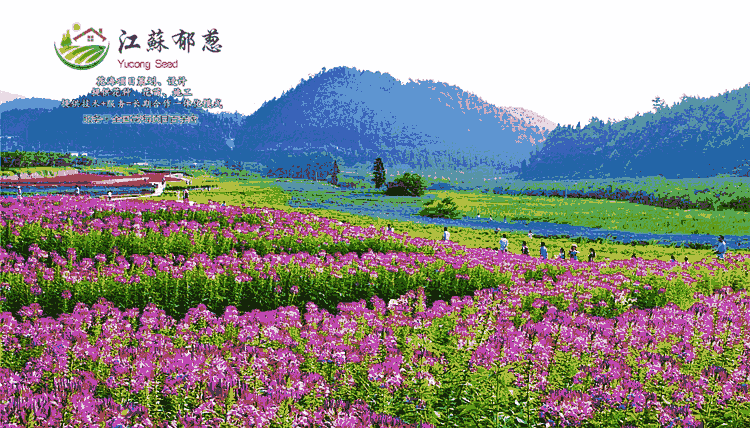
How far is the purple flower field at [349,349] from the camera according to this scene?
506 cm

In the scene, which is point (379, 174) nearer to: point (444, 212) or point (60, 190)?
point (444, 212)

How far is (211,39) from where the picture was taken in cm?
1792

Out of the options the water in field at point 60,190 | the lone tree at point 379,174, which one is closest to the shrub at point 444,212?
the water in field at point 60,190

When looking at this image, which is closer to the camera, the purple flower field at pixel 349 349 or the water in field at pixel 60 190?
the purple flower field at pixel 349 349

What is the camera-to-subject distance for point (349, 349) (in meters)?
6.38

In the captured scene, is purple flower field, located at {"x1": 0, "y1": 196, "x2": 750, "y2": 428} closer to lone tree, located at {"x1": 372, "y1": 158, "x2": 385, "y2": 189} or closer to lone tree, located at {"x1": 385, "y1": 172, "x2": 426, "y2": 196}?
lone tree, located at {"x1": 385, "y1": 172, "x2": 426, "y2": 196}

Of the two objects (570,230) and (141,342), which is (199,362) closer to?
(141,342)

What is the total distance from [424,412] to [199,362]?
2.68 m

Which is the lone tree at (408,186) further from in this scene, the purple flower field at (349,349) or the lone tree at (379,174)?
the purple flower field at (349,349)

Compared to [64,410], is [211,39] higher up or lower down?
higher up

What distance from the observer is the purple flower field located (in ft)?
16.6

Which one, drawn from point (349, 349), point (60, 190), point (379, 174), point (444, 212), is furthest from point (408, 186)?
point (349, 349)

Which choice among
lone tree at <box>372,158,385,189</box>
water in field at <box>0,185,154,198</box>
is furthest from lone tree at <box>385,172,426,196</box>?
water in field at <box>0,185,154,198</box>

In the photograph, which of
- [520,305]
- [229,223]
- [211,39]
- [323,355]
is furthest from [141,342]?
[211,39]
